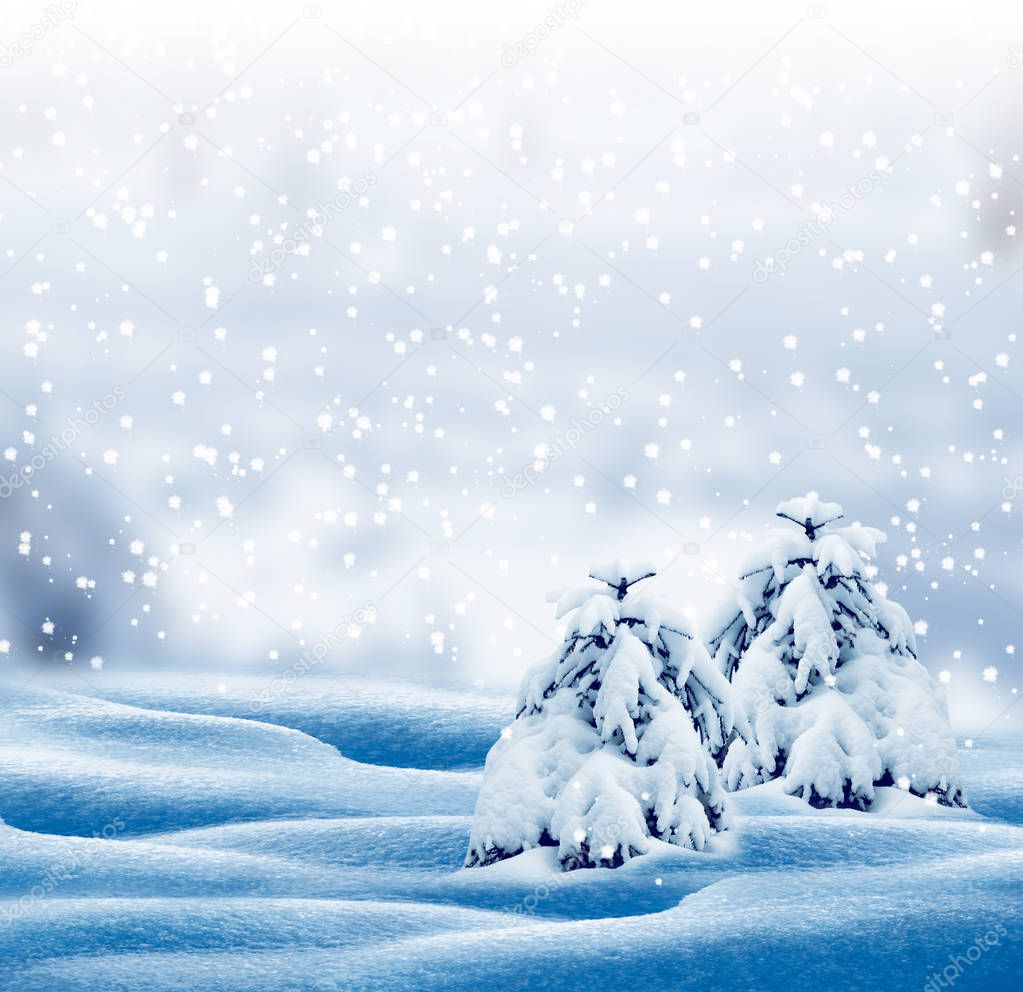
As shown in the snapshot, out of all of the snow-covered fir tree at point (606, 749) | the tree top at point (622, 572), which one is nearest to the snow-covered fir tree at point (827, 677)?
the snow-covered fir tree at point (606, 749)

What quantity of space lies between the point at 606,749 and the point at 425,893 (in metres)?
2.10

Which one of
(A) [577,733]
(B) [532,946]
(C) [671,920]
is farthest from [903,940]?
(A) [577,733]

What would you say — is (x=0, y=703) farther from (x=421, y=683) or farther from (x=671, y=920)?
(x=671, y=920)

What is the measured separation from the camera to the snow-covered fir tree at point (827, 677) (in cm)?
1577

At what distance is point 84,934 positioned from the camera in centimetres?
1016

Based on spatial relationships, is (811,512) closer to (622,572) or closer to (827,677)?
(827,677)

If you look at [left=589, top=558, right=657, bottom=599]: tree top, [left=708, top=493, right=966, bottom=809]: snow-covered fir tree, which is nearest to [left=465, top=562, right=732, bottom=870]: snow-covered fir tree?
[left=589, top=558, right=657, bottom=599]: tree top

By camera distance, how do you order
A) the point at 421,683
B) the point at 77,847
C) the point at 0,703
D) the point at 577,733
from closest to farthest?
1. the point at 577,733
2. the point at 77,847
3. the point at 0,703
4. the point at 421,683

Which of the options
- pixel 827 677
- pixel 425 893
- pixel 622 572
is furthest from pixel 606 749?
pixel 827 677

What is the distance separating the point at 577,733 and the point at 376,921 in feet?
9.35

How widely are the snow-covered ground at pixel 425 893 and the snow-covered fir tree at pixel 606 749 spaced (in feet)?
1.00

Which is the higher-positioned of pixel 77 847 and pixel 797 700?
pixel 797 700

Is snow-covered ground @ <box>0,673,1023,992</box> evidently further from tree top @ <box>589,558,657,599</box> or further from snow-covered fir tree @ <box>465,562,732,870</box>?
tree top @ <box>589,558,657,599</box>

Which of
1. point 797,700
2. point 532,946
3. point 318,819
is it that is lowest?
point 532,946
